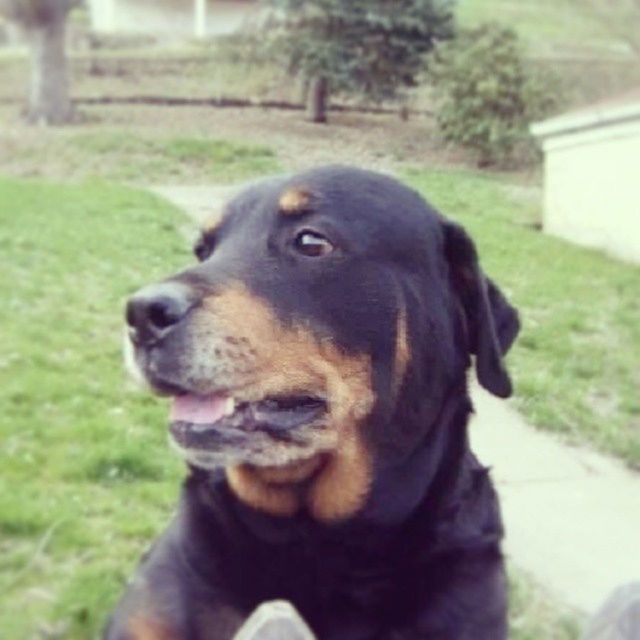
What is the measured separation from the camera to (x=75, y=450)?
5062 millimetres

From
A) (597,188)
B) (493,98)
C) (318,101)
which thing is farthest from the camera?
(318,101)

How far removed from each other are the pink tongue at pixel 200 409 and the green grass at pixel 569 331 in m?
3.64

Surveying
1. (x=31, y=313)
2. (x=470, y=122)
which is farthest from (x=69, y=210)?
(x=470, y=122)

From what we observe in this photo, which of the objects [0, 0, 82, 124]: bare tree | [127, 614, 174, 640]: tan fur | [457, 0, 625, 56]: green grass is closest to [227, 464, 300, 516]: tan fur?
[127, 614, 174, 640]: tan fur

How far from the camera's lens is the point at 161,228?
11.4 meters

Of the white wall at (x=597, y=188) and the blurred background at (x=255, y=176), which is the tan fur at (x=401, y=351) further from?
the white wall at (x=597, y=188)

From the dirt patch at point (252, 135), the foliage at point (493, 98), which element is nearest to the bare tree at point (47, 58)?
the dirt patch at point (252, 135)

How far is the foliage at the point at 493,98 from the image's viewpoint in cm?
1842

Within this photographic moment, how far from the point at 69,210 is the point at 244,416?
9.81 m

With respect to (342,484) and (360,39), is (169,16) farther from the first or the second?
(342,484)

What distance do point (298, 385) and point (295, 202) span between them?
544mm

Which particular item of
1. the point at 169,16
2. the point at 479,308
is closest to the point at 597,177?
the point at 479,308

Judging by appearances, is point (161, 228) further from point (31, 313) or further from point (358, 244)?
point (358, 244)

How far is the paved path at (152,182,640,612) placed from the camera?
4.38 metres
